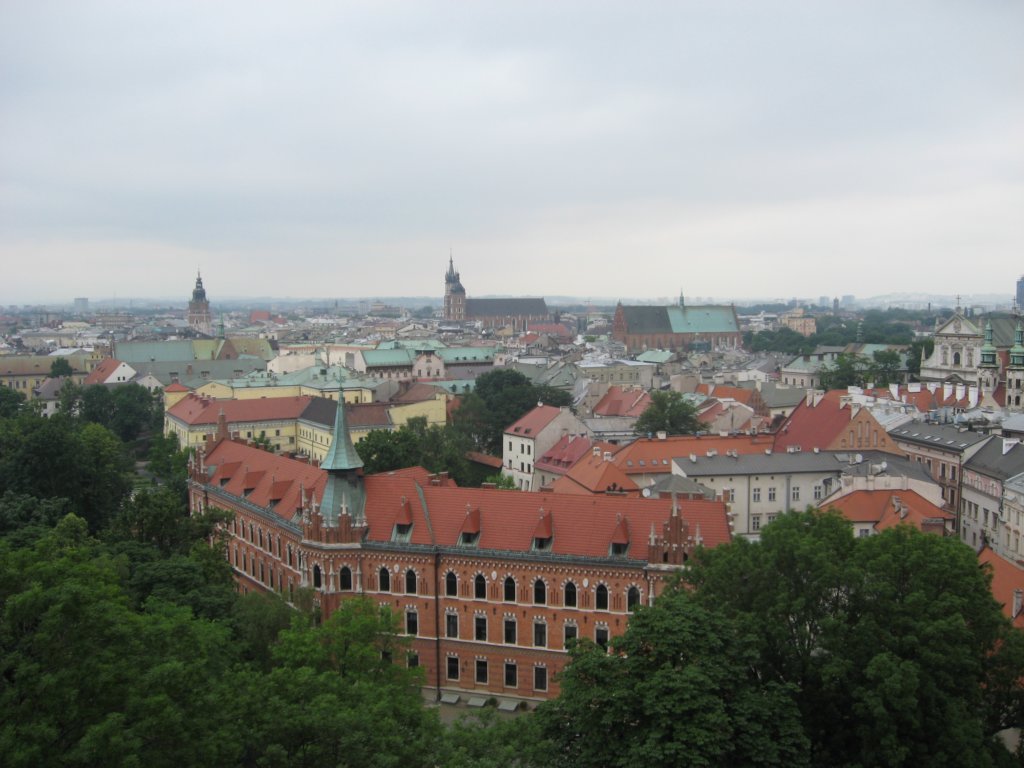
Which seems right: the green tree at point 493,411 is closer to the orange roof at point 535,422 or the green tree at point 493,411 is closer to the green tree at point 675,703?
the orange roof at point 535,422

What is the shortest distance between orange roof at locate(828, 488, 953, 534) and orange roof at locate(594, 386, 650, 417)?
43276 mm

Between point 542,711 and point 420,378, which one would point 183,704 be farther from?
point 420,378

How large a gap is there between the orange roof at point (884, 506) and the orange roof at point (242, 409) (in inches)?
2774

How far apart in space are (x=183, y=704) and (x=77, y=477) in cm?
5227

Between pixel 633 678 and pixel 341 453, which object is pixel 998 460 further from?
pixel 633 678

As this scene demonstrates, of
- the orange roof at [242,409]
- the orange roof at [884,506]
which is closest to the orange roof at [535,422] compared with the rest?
the orange roof at [242,409]

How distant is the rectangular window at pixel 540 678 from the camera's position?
4981 cm

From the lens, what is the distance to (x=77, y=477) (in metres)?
76.4

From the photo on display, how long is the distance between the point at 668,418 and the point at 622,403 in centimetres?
1514

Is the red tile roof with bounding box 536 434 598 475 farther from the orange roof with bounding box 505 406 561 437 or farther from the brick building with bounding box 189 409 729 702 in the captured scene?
the brick building with bounding box 189 409 729 702

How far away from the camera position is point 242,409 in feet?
387

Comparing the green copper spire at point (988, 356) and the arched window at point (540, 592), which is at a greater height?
the green copper spire at point (988, 356)

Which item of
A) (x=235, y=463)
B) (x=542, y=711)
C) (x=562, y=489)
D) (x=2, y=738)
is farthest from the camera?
(x=562, y=489)

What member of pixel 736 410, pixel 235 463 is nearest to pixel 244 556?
pixel 235 463
